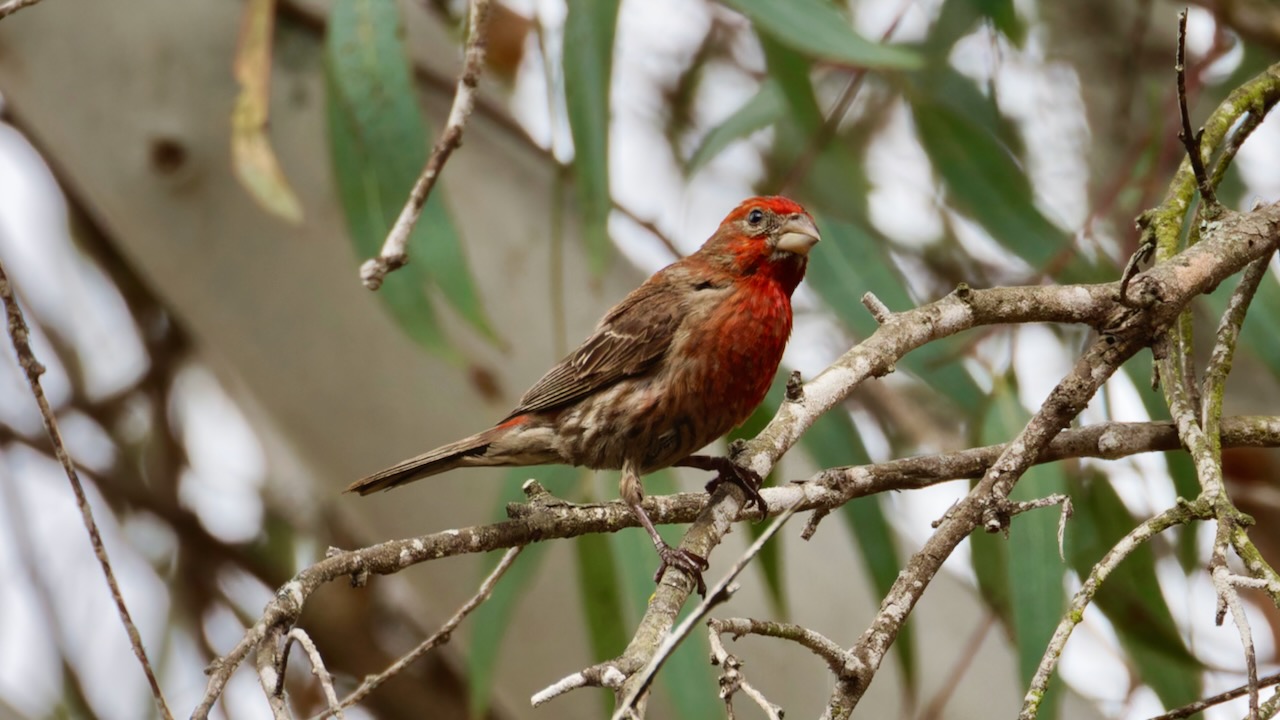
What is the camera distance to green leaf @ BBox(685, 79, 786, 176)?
4418 millimetres

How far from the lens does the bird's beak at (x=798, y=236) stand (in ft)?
→ 12.3

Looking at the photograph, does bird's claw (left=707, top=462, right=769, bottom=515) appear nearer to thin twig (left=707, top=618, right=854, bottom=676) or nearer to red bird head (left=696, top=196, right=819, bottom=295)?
thin twig (left=707, top=618, right=854, bottom=676)

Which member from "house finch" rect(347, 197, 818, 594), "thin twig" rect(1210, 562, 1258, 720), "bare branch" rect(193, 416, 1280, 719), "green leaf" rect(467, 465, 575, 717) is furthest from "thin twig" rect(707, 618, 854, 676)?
"green leaf" rect(467, 465, 575, 717)

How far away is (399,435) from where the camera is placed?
179 inches

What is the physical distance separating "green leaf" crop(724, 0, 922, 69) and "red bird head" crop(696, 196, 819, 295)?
0.50 metres

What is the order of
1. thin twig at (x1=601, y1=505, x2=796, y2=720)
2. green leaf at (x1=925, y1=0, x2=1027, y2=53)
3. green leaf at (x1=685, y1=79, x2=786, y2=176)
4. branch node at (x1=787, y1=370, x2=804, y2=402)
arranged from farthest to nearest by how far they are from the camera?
green leaf at (x1=925, y1=0, x2=1027, y2=53)
green leaf at (x1=685, y1=79, x2=786, y2=176)
branch node at (x1=787, y1=370, x2=804, y2=402)
thin twig at (x1=601, y1=505, x2=796, y2=720)

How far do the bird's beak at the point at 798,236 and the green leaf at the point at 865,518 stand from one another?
0.53 metres

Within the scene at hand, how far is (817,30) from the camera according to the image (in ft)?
11.5

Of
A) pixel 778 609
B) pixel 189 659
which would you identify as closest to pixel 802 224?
pixel 778 609

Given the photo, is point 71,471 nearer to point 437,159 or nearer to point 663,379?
point 437,159

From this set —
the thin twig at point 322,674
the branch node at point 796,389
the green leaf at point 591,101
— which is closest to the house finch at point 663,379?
the green leaf at point 591,101

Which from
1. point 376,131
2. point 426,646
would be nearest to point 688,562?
point 426,646

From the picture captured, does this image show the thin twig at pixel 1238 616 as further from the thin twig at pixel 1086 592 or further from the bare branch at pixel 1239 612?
the thin twig at pixel 1086 592

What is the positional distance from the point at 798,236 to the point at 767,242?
96 mm
